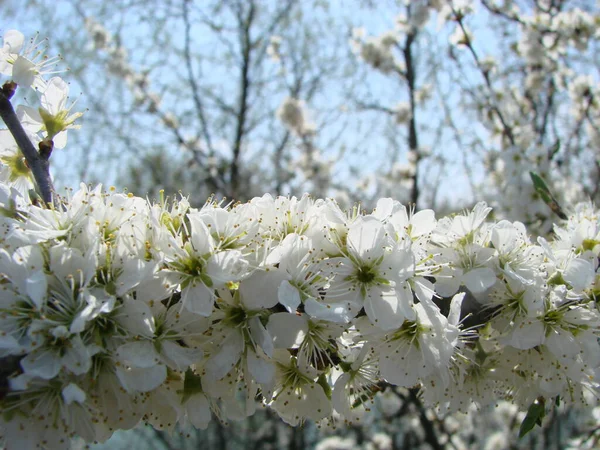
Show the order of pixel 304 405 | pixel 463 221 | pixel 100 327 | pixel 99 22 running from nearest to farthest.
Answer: pixel 100 327 < pixel 304 405 < pixel 463 221 < pixel 99 22

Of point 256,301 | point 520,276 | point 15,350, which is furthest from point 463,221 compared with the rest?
point 15,350

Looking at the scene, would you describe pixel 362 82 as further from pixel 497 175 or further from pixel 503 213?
pixel 503 213

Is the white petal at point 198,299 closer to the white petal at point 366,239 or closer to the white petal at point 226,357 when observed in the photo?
the white petal at point 226,357

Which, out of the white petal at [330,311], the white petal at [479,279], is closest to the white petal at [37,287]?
the white petal at [330,311]

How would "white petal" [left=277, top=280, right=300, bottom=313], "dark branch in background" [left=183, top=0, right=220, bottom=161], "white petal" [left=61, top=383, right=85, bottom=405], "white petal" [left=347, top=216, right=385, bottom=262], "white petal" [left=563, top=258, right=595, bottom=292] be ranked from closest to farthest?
1. "white petal" [left=61, top=383, right=85, bottom=405]
2. "white petal" [left=277, top=280, right=300, bottom=313]
3. "white petal" [left=347, top=216, right=385, bottom=262]
4. "white petal" [left=563, top=258, right=595, bottom=292]
5. "dark branch in background" [left=183, top=0, right=220, bottom=161]

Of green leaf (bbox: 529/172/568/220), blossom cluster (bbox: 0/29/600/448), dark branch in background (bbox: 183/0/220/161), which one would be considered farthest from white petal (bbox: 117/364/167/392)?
dark branch in background (bbox: 183/0/220/161)

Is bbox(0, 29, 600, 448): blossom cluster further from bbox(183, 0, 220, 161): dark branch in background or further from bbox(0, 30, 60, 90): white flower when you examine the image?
bbox(183, 0, 220, 161): dark branch in background

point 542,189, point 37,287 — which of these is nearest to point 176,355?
point 37,287
